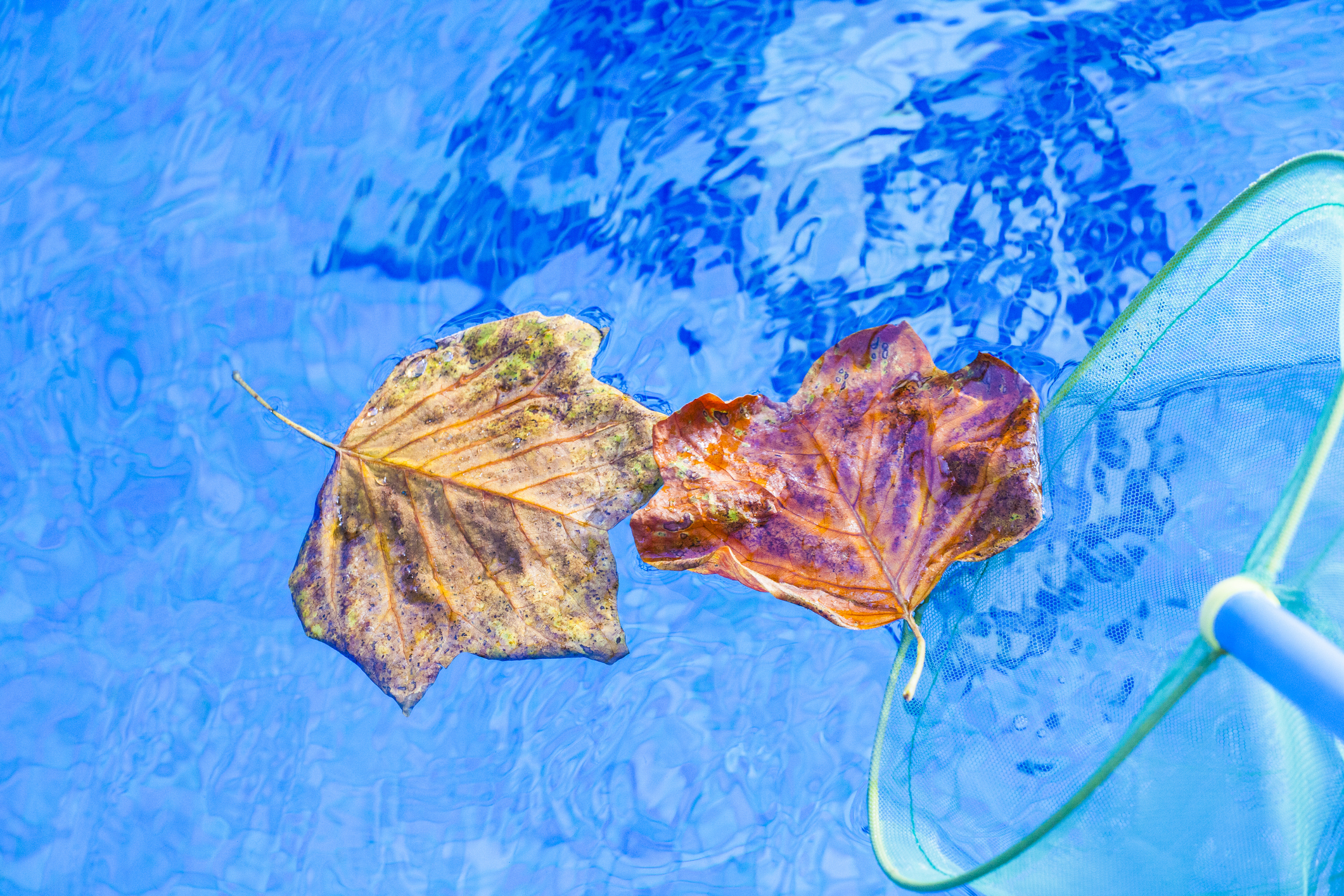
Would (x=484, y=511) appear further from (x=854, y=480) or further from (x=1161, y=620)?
(x=1161, y=620)

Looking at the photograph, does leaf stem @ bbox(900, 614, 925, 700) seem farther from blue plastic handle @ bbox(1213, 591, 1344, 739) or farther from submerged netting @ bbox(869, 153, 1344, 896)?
blue plastic handle @ bbox(1213, 591, 1344, 739)

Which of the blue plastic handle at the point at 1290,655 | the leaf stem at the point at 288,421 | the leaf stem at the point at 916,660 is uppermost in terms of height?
the blue plastic handle at the point at 1290,655

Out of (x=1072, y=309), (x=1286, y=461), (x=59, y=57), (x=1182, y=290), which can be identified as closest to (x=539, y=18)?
(x=59, y=57)

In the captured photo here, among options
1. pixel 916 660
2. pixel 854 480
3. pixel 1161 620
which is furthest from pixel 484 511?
pixel 1161 620

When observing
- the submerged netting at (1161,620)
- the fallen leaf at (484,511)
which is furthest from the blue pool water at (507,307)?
the submerged netting at (1161,620)

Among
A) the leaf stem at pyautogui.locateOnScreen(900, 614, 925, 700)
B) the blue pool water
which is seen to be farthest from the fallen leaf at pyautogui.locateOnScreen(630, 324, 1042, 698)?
the blue pool water

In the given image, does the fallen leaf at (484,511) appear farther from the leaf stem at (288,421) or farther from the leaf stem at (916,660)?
the leaf stem at (916,660)
